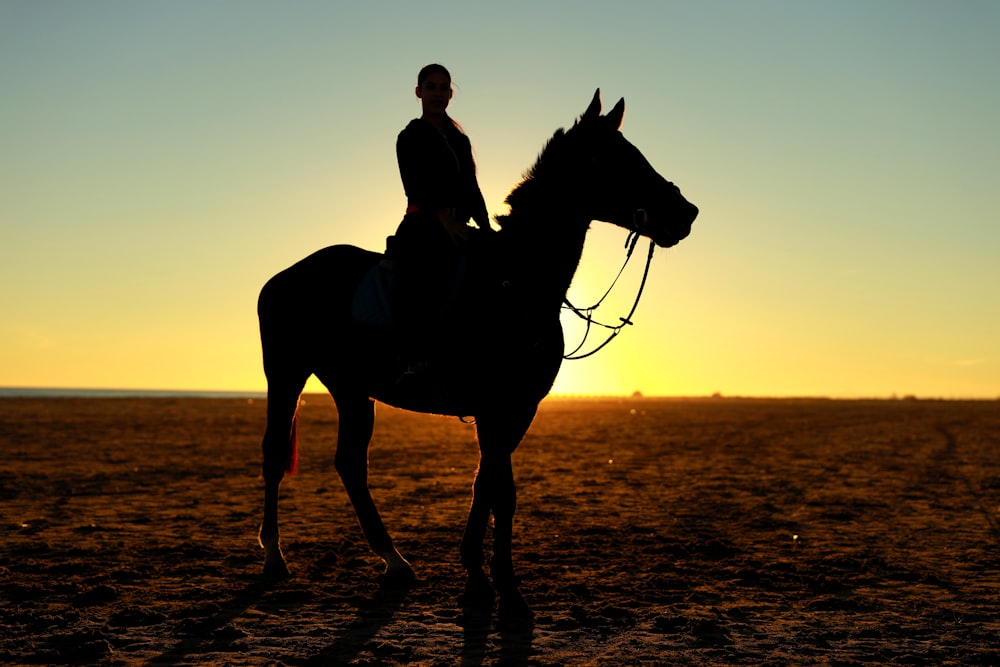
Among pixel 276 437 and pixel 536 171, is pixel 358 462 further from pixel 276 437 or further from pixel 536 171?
pixel 536 171

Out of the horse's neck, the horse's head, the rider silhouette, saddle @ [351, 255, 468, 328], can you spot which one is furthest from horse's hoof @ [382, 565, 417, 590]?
the horse's head

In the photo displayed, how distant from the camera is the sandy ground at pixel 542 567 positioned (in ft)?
17.7

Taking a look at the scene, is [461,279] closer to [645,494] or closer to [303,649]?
[303,649]

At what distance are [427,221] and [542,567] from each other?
3335mm

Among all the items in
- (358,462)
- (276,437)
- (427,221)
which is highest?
(427,221)

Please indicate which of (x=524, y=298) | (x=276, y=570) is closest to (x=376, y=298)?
(x=524, y=298)

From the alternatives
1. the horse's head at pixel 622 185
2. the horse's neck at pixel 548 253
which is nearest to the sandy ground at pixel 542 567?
the horse's neck at pixel 548 253

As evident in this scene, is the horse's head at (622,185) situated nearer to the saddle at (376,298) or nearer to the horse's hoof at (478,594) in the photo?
the saddle at (376,298)

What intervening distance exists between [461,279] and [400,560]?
2454mm

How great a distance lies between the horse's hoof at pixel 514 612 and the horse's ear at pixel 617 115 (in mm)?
3392

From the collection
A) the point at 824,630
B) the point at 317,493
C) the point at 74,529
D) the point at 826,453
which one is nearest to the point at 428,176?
the point at 824,630

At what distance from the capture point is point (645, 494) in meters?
13.4

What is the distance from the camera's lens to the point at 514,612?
20.2 feet

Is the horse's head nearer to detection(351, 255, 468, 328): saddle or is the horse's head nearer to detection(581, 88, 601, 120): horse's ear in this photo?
detection(581, 88, 601, 120): horse's ear
